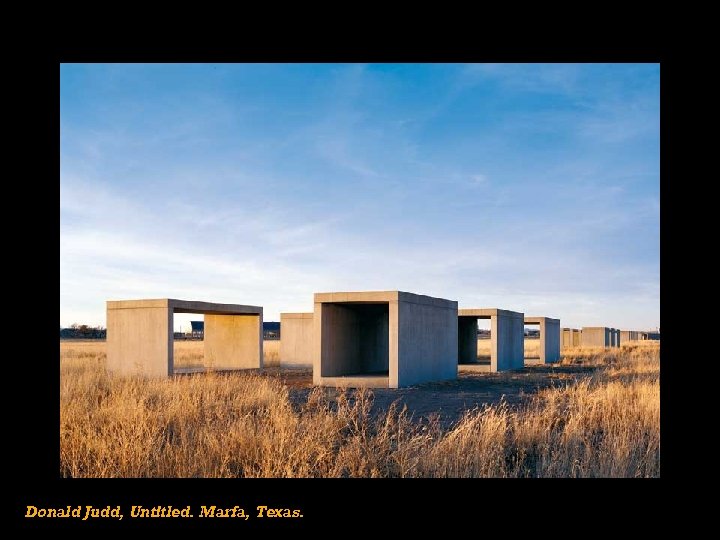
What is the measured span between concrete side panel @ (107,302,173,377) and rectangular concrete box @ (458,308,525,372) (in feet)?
33.9

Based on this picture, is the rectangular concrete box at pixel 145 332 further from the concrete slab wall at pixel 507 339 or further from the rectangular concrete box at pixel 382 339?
the concrete slab wall at pixel 507 339

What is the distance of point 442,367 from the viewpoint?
1738 cm

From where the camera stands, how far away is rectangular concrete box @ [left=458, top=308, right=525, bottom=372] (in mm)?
21406

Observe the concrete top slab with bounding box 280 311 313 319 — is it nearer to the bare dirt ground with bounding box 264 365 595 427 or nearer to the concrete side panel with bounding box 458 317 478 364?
the bare dirt ground with bounding box 264 365 595 427

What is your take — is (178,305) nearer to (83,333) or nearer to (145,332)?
(145,332)

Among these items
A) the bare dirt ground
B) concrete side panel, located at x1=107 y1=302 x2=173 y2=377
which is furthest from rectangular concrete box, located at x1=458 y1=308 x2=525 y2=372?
concrete side panel, located at x1=107 y1=302 x2=173 y2=377

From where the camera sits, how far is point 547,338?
28.4 m

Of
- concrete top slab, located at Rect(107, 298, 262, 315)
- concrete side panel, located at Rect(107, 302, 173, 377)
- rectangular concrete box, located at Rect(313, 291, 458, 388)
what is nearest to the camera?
rectangular concrete box, located at Rect(313, 291, 458, 388)

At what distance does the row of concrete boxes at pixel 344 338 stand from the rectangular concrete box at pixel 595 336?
1921cm

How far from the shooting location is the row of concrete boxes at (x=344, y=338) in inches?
579
